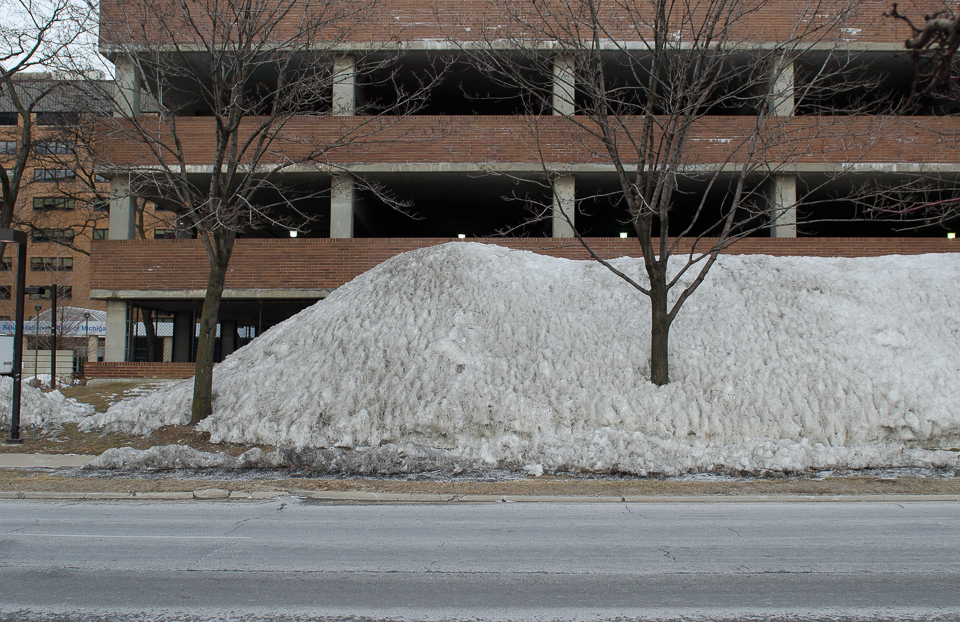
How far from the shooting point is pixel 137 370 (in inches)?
729

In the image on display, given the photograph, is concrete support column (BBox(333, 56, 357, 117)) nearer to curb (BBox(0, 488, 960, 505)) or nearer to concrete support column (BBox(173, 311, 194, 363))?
concrete support column (BBox(173, 311, 194, 363))

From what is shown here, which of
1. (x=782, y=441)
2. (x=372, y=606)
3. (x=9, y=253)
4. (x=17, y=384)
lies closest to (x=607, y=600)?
(x=372, y=606)

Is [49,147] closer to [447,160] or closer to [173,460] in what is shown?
[447,160]

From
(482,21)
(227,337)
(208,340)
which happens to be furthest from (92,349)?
(482,21)

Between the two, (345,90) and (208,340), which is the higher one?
(345,90)

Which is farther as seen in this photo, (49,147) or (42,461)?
(49,147)

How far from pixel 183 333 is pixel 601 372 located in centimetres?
1844

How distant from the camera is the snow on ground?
11.5m

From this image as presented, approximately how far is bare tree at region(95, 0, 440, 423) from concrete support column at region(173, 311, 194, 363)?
367cm

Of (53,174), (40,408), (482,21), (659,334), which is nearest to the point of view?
(659,334)

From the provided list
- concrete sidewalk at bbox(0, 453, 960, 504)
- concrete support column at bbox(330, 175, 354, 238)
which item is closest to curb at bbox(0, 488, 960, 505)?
concrete sidewalk at bbox(0, 453, 960, 504)

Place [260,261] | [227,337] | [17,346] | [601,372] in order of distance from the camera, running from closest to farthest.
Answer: [17,346] < [601,372] < [260,261] < [227,337]

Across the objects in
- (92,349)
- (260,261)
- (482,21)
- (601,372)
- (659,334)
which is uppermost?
(482,21)

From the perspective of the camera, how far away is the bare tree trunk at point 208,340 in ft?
42.4
